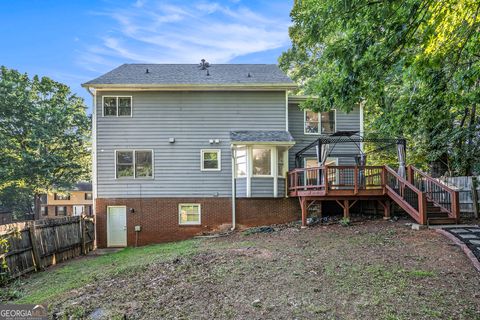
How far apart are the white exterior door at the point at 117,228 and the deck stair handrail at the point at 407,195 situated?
34.9ft

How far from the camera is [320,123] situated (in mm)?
14789

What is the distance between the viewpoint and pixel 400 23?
17.5 ft

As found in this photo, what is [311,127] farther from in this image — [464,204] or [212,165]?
[464,204]

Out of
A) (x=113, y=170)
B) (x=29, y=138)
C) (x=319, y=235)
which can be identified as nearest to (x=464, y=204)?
(x=319, y=235)

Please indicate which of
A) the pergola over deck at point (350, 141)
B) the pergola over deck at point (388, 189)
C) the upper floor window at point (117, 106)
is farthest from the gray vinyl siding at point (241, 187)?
the upper floor window at point (117, 106)

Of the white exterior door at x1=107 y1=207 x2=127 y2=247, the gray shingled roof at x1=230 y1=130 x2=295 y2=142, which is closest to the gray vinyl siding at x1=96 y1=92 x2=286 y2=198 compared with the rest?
the gray shingled roof at x1=230 y1=130 x2=295 y2=142

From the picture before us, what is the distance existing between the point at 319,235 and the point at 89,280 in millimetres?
6359

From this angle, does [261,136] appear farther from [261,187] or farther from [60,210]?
[60,210]

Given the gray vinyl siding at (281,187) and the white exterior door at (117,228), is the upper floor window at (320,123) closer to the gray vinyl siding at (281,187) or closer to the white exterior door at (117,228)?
the gray vinyl siding at (281,187)

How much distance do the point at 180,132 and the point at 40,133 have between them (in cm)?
1652

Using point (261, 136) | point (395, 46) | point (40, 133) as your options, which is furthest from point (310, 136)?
point (40, 133)

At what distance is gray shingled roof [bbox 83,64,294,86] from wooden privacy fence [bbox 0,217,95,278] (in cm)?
604

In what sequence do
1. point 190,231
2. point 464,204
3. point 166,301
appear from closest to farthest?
point 166,301
point 464,204
point 190,231

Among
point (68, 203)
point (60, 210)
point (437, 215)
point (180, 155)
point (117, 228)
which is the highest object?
point (180, 155)
